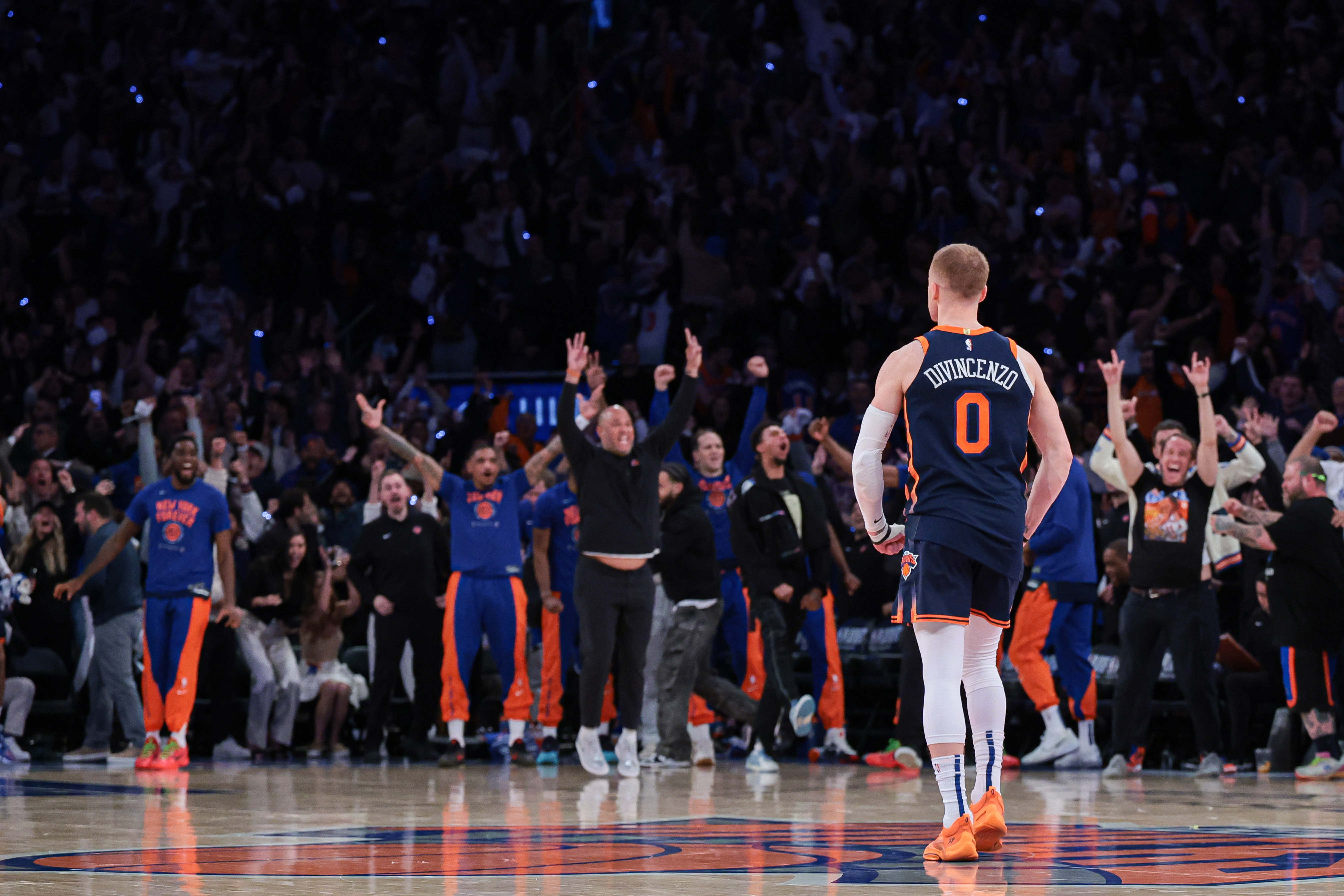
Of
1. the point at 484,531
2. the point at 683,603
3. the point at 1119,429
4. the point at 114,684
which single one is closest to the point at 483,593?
the point at 484,531

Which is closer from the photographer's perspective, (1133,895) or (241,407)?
(1133,895)

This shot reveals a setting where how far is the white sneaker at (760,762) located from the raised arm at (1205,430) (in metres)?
3.32

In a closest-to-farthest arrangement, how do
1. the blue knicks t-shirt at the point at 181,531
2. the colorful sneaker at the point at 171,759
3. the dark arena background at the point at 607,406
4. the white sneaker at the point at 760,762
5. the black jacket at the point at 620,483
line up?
the dark arena background at the point at 607,406 < the black jacket at the point at 620,483 < the white sneaker at the point at 760,762 < the colorful sneaker at the point at 171,759 < the blue knicks t-shirt at the point at 181,531

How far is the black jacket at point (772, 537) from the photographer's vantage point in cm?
1145

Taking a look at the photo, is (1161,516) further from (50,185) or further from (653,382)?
(50,185)

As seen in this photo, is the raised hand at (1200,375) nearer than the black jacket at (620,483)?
Yes

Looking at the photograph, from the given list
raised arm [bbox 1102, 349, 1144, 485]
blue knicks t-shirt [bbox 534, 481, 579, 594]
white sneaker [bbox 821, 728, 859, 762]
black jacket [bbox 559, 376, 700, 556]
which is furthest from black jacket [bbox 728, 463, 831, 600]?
raised arm [bbox 1102, 349, 1144, 485]

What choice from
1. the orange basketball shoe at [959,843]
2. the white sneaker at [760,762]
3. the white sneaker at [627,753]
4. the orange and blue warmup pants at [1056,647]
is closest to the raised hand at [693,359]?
the white sneaker at [627,753]

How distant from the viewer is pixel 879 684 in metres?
13.1

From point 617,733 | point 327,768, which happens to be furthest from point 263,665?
point 617,733

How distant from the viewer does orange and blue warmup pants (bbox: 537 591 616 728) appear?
40.5ft

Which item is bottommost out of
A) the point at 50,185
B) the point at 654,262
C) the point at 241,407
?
the point at 241,407

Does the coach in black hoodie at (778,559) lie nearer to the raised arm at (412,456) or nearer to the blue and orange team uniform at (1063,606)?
the blue and orange team uniform at (1063,606)

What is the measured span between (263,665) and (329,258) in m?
7.31
